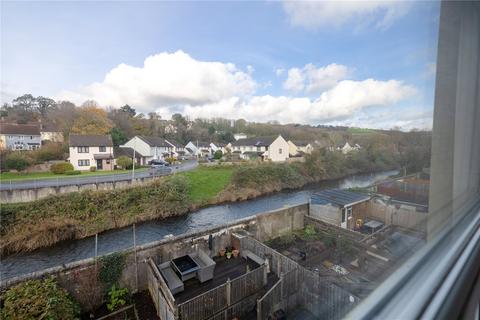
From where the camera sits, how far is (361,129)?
0.98 meters

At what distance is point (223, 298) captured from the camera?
302cm

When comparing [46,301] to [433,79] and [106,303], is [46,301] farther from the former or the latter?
[433,79]

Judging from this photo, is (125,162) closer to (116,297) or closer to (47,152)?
(47,152)

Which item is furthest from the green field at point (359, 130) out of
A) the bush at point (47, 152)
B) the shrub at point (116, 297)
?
the bush at point (47, 152)

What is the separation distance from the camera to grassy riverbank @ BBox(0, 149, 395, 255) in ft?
19.8

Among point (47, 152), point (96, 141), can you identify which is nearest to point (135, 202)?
point (47, 152)

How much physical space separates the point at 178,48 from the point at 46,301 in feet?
10.7

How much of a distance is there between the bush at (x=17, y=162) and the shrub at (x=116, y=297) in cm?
265

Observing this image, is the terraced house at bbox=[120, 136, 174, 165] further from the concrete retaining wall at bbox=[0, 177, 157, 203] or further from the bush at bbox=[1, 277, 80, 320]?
the bush at bbox=[1, 277, 80, 320]

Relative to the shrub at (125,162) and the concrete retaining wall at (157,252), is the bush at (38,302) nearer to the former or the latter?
the concrete retaining wall at (157,252)

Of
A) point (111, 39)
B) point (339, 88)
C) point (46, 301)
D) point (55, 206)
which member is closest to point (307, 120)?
point (339, 88)

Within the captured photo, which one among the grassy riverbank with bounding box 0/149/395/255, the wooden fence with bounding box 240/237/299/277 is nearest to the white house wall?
the grassy riverbank with bounding box 0/149/395/255

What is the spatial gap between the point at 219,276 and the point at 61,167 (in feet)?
25.9

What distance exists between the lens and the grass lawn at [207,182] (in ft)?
34.6
